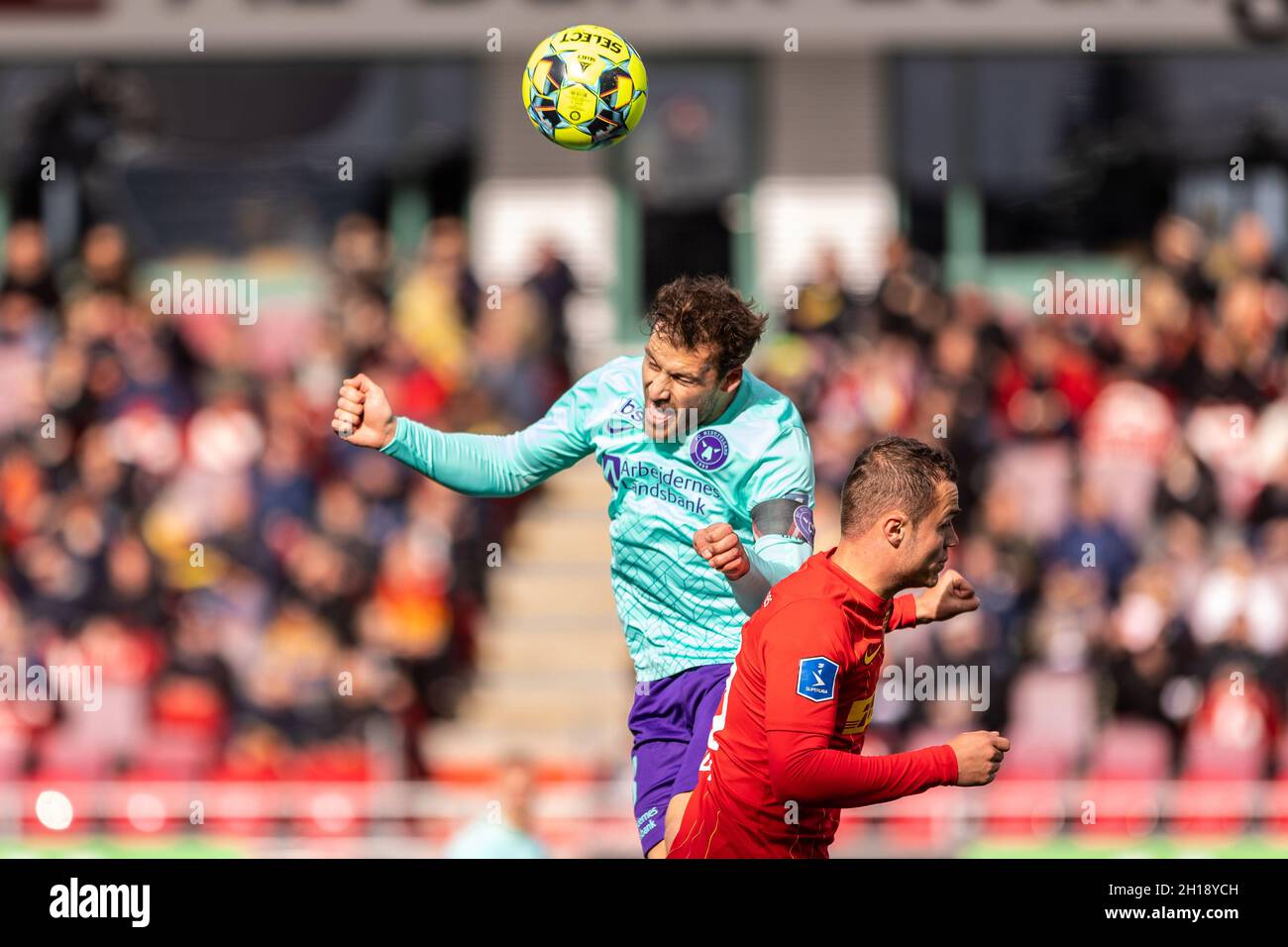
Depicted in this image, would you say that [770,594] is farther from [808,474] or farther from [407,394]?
[407,394]

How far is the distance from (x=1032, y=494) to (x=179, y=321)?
264 inches

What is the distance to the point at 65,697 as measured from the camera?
46.3 ft

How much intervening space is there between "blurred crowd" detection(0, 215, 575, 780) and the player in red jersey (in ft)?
26.7

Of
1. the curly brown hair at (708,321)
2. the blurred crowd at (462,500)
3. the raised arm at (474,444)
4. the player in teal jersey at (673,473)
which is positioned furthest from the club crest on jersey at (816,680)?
the blurred crowd at (462,500)

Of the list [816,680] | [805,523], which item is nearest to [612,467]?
[805,523]

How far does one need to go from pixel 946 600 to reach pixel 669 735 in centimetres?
98

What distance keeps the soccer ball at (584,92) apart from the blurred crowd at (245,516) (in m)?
6.86

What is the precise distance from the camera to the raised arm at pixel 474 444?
6.58 metres

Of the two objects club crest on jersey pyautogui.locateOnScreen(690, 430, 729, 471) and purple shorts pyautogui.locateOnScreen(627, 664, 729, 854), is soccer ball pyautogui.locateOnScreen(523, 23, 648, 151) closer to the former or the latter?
club crest on jersey pyautogui.locateOnScreen(690, 430, 729, 471)

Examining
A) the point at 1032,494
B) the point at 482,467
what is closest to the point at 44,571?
the point at 1032,494

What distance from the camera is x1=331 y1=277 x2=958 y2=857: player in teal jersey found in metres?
6.40

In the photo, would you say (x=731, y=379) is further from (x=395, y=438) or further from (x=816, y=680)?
(x=816, y=680)

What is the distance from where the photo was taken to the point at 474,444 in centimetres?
679
